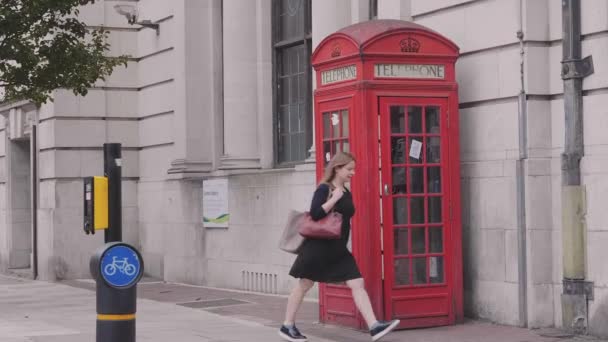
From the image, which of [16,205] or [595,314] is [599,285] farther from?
[16,205]

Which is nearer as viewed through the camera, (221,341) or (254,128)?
(221,341)

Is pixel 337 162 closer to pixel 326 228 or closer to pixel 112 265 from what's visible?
pixel 326 228

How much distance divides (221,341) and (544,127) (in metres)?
4.01

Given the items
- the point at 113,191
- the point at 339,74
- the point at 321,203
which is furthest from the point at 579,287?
the point at 113,191

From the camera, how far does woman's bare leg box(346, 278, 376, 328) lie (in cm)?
1101

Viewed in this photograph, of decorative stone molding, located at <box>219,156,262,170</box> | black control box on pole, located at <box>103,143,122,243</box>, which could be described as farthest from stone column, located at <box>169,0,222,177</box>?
black control box on pole, located at <box>103,143,122,243</box>

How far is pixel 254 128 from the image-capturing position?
18781 millimetres

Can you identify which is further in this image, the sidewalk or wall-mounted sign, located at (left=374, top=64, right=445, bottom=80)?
wall-mounted sign, located at (left=374, top=64, right=445, bottom=80)

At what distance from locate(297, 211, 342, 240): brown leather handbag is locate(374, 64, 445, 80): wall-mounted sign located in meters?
1.80

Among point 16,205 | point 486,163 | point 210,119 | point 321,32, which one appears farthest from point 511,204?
point 16,205

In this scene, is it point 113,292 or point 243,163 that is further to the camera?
point 243,163

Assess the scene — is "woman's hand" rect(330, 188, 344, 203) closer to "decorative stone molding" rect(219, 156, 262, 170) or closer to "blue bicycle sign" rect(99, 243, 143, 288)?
"blue bicycle sign" rect(99, 243, 143, 288)

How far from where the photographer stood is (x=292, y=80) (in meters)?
18.2

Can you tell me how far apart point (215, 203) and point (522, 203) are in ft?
24.6
